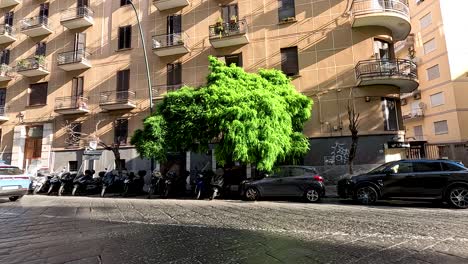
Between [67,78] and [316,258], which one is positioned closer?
[316,258]

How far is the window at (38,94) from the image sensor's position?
22.5 metres

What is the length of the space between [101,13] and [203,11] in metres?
8.12

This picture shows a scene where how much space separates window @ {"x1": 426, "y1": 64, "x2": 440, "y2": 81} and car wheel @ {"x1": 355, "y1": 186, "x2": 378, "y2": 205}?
2518 cm

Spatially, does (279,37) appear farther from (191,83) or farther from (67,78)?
(67,78)

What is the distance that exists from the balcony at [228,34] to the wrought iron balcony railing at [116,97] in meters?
6.63

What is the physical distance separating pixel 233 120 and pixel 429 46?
2826 cm

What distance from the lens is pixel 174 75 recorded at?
19.9 meters

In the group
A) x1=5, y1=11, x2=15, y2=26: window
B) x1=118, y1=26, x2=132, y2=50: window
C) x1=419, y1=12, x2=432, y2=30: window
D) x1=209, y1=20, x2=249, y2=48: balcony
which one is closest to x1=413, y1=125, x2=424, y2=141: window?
x1=419, y1=12, x2=432, y2=30: window

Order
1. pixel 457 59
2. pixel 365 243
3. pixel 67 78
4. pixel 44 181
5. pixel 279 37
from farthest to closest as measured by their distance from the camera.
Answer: pixel 457 59, pixel 67 78, pixel 279 37, pixel 44 181, pixel 365 243

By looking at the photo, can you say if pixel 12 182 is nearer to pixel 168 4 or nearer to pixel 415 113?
pixel 168 4

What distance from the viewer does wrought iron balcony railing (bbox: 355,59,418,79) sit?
15.8 m

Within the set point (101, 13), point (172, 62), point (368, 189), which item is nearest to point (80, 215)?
point (368, 189)

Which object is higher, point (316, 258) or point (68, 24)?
point (68, 24)

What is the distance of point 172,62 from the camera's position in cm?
2006
